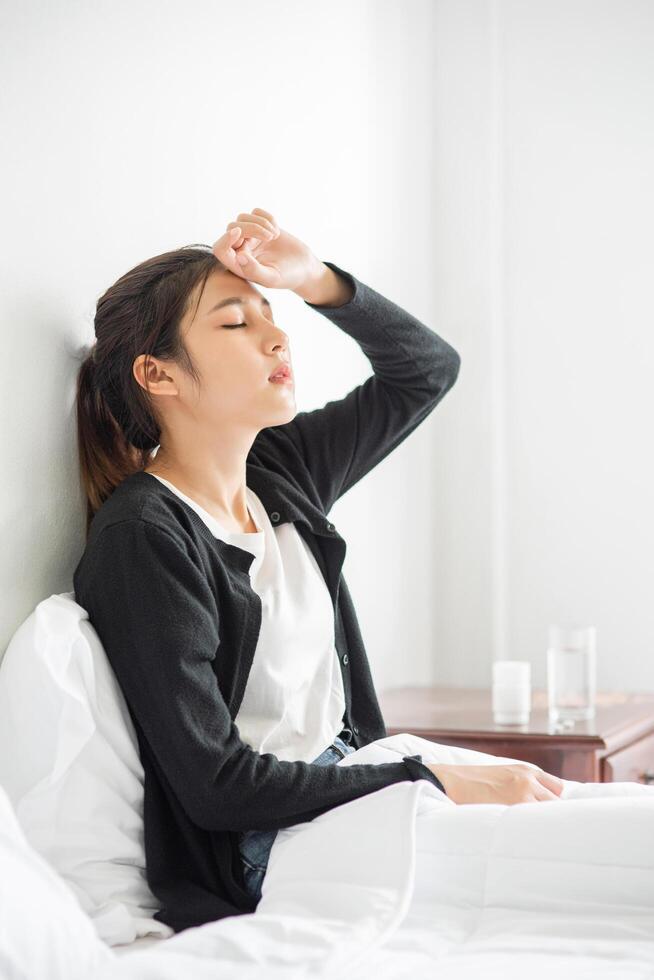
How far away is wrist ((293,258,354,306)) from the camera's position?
1.56m

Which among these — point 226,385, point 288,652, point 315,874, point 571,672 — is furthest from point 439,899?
point 571,672

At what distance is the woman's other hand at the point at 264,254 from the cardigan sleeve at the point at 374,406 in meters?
0.11

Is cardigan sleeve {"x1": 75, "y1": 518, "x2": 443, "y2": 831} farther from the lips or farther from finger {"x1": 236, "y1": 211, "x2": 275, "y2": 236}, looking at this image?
finger {"x1": 236, "y1": 211, "x2": 275, "y2": 236}

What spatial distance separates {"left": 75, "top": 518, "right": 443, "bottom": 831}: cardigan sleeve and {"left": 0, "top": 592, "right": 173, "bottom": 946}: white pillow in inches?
1.4

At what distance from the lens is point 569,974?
2.95 ft

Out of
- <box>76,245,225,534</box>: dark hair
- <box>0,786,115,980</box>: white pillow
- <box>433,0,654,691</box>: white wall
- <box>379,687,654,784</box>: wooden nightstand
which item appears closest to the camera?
<box>0,786,115,980</box>: white pillow

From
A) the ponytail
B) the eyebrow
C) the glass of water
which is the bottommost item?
the glass of water

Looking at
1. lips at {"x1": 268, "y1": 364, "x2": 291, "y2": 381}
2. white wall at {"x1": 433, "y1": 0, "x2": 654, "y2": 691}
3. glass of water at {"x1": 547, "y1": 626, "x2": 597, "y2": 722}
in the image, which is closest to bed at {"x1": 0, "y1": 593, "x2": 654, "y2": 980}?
lips at {"x1": 268, "y1": 364, "x2": 291, "y2": 381}

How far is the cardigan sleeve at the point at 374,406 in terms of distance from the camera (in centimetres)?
165

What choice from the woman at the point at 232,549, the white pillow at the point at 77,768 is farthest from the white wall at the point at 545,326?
the white pillow at the point at 77,768

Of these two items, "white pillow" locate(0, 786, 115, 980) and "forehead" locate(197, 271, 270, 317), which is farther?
"forehead" locate(197, 271, 270, 317)

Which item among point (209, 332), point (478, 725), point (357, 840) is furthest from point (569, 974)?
point (478, 725)

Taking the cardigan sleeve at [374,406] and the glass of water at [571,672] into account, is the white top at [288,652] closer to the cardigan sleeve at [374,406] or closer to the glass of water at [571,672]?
the cardigan sleeve at [374,406]

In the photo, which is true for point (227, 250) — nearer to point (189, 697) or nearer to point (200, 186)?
point (200, 186)
